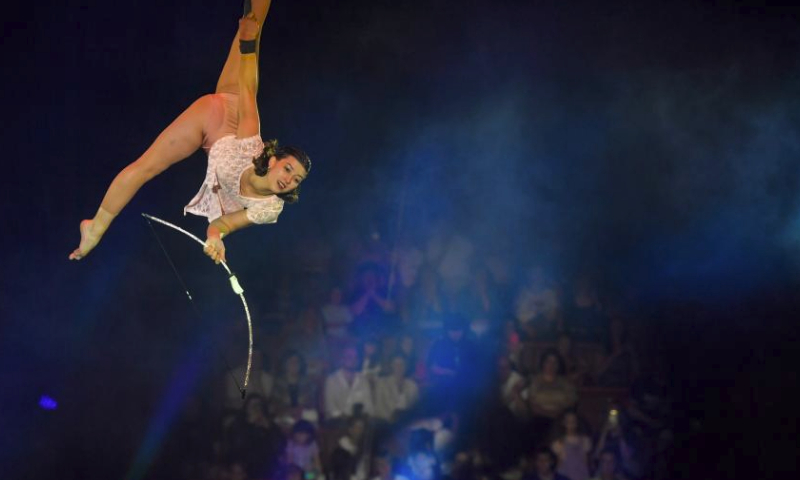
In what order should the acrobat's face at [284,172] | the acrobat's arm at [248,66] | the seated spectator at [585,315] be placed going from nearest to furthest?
the acrobat's arm at [248,66] → the acrobat's face at [284,172] → the seated spectator at [585,315]

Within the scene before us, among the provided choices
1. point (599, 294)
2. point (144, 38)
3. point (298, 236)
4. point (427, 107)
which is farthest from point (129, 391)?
point (599, 294)

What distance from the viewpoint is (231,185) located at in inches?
150

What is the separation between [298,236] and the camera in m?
6.62

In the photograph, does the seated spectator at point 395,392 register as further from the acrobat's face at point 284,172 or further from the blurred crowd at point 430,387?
the acrobat's face at point 284,172

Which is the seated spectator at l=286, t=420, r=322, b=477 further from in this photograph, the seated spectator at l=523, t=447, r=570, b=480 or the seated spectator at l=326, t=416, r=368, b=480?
the seated spectator at l=523, t=447, r=570, b=480

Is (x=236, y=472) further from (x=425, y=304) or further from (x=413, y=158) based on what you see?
(x=413, y=158)

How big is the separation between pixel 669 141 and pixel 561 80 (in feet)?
3.29

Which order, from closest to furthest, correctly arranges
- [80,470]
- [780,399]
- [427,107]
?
[80,470]
[780,399]
[427,107]

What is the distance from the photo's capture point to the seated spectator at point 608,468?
5.92m

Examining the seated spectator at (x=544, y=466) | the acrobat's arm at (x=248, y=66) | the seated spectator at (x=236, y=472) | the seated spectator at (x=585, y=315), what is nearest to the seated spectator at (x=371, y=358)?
the seated spectator at (x=236, y=472)

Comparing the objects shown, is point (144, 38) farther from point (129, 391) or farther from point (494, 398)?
point (494, 398)

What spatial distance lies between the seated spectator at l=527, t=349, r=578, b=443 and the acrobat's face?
303cm

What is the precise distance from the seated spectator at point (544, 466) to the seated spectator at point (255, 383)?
1840mm

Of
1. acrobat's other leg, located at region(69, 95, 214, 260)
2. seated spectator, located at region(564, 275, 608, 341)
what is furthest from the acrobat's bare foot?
seated spectator, located at region(564, 275, 608, 341)
